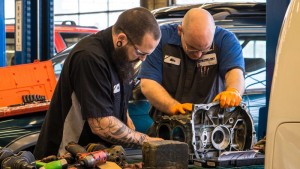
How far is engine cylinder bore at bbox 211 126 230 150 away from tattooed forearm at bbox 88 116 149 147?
0.39 metres

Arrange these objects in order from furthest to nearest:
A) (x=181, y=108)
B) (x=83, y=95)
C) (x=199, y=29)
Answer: (x=199, y=29)
(x=181, y=108)
(x=83, y=95)

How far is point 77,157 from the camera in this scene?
2508 millimetres

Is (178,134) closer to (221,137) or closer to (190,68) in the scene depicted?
(221,137)

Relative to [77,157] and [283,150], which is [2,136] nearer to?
[77,157]

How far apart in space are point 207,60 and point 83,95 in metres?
1.19

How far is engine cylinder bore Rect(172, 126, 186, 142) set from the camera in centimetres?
329

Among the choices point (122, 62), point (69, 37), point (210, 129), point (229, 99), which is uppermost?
point (122, 62)

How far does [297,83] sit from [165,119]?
5.61 feet

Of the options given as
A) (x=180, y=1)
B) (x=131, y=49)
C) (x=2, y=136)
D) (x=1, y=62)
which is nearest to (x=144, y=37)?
(x=131, y=49)

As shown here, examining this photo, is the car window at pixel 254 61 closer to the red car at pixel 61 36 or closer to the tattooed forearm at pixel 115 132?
the tattooed forearm at pixel 115 132

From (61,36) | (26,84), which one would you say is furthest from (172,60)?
(61,36)

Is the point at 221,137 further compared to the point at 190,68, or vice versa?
the point at 190,68

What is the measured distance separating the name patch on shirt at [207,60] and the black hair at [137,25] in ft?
2.79

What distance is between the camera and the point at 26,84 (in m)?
5.65
